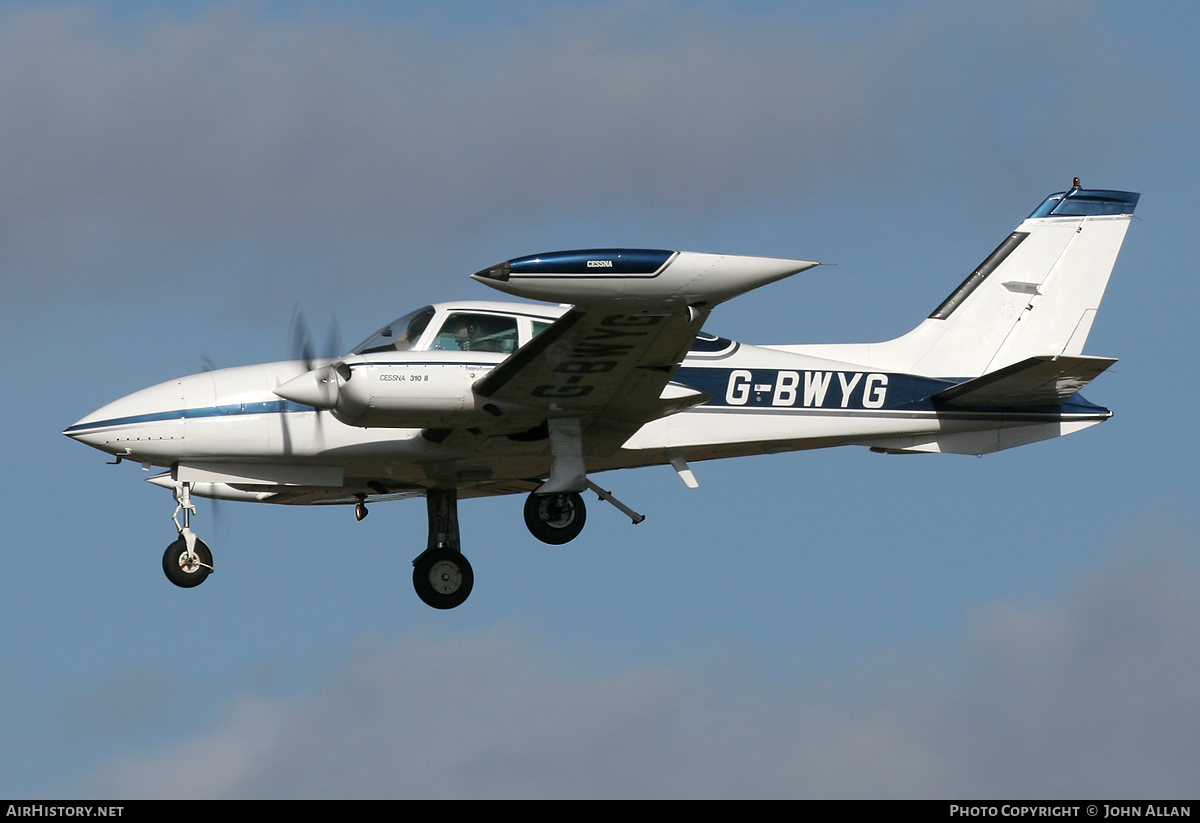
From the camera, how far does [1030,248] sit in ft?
84.4

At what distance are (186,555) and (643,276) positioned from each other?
7783mm

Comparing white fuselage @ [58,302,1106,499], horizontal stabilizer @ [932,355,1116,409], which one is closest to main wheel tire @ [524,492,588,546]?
white fuselage @ [58,302,1106,499]

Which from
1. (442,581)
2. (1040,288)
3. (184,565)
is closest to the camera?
(184,565)

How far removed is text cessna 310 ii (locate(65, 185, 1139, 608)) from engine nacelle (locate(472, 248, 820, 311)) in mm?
31

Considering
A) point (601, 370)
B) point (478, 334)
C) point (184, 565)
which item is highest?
point (478, 334)

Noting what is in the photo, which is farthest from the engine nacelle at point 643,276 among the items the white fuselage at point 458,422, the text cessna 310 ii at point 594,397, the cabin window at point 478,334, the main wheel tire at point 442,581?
the main wheel tire at point 442,581

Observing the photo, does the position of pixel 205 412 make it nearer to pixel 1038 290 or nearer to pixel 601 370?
pixel 601 370

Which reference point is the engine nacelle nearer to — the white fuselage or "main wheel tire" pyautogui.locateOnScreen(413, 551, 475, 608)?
the white fuselage

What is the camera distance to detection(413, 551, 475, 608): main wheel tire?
2339 centimetres

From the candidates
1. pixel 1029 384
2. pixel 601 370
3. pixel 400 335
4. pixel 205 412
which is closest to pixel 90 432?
pixel 205 412

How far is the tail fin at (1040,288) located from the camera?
992 inches

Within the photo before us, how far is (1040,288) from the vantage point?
25547 millimetres

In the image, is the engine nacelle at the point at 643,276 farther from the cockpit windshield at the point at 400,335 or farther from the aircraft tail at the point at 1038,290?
the aircraft tail at the point at 1038,290

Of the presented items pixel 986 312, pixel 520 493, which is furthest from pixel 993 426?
pixel 520 493
